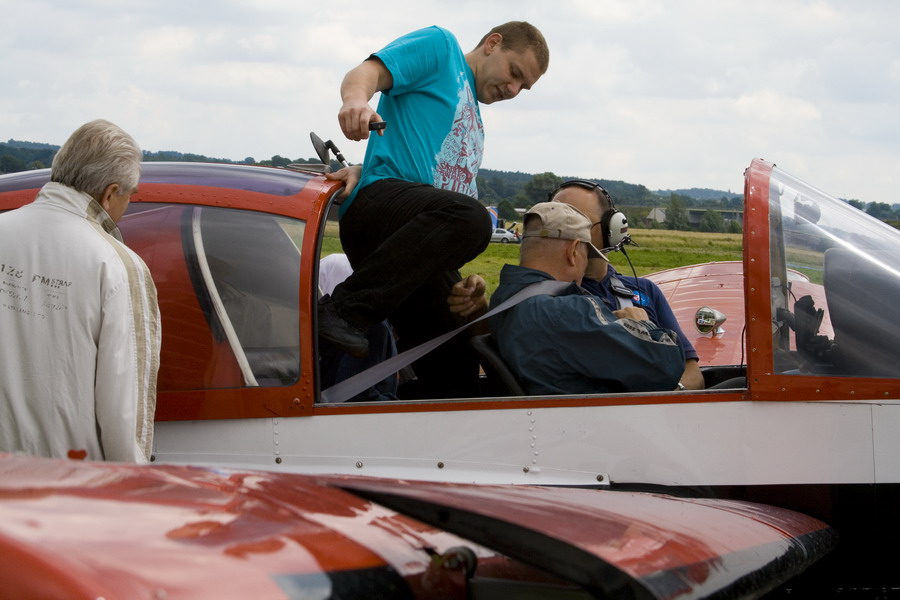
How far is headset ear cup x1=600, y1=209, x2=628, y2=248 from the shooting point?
12.4 feet

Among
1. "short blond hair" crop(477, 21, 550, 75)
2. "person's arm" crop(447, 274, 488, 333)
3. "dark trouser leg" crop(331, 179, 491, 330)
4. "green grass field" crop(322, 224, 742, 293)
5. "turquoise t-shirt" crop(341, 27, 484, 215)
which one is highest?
"short blond hair" crop(477, 21, 550, 75)

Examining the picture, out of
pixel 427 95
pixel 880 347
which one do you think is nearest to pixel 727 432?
pixel 880 347

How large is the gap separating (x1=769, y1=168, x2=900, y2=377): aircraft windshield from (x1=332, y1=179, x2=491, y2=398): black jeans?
1078 millimetres

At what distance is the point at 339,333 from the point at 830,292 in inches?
69.8

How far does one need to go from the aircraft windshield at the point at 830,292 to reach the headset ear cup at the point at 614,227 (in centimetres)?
64

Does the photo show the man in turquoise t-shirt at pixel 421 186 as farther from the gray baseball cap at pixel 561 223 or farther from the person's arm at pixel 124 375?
the person's arm at pixel 124 375

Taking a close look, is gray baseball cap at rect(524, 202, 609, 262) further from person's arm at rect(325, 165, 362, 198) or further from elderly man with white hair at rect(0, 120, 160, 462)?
elderly man with white hair at rect(0, 120, 160, 462)

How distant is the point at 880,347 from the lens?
309 cm

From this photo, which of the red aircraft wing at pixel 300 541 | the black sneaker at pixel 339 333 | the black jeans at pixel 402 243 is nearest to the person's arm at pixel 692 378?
the black jeans at pixel 402 243

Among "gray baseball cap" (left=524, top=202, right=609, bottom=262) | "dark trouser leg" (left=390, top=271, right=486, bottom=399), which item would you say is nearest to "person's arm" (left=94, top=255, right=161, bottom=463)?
"dark trouser leg" (left=390, top=271, right=486, bottom=399)

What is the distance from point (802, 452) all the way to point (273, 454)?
5.93 ft

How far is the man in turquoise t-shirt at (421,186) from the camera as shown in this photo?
3.21 metres

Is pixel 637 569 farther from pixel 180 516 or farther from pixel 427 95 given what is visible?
pixel 427 95

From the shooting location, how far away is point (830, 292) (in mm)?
3254
